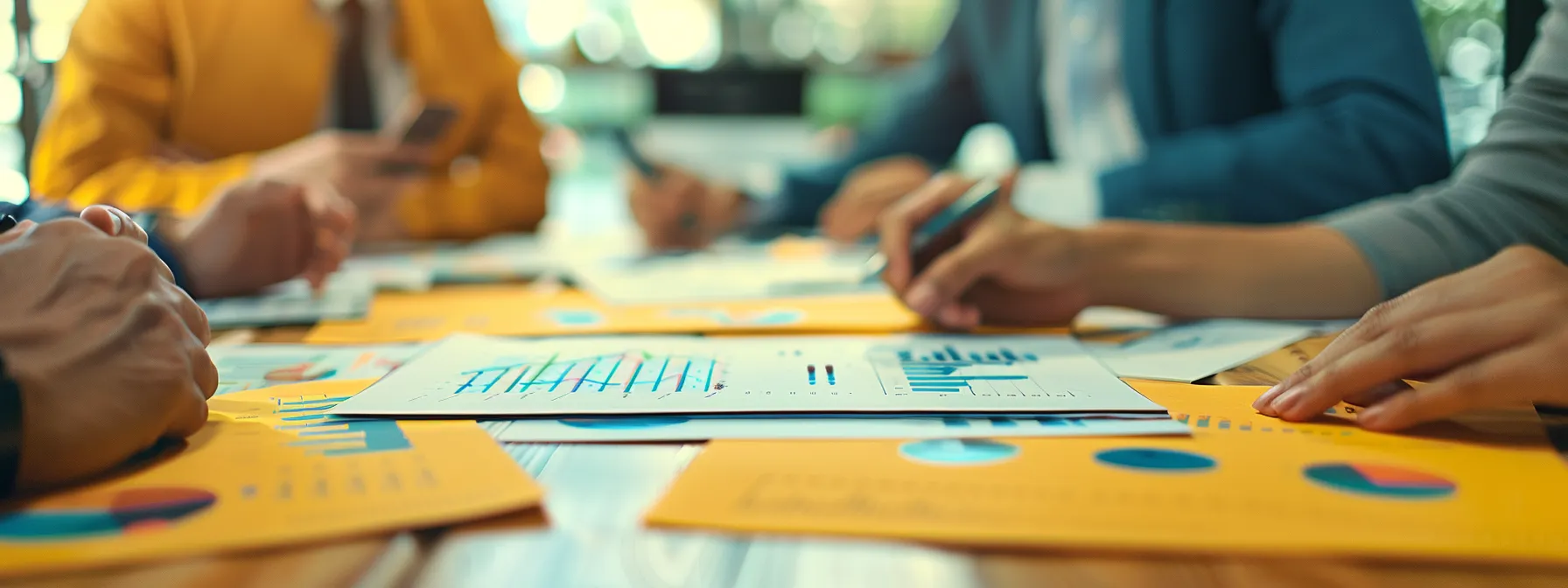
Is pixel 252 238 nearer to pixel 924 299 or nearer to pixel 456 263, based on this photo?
pixel 456 263

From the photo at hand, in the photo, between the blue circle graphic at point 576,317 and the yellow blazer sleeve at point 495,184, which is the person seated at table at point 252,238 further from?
the yellow blazer sleeve at point 495,184

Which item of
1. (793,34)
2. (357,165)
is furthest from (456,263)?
(793,34)

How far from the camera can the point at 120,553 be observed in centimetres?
22

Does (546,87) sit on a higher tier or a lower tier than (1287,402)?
higher

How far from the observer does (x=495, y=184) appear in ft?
4.95

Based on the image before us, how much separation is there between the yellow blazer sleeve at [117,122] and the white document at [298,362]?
765 millimetres

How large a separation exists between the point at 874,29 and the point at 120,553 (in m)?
3.84

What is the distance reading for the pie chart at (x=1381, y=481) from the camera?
9.9 inches

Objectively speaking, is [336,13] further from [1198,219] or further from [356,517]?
[356,517]

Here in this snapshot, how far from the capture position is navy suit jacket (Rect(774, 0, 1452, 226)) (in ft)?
2.41

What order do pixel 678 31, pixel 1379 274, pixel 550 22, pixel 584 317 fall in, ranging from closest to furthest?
pixel 1379 274 < pixel 584 317 < pixel 550 22 < pixel 678 31

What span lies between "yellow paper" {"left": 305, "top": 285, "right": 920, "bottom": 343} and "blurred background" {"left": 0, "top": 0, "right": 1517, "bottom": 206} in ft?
8.68

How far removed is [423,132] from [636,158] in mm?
287

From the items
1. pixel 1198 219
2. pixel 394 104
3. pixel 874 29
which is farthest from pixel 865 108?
pixel 1198 219
